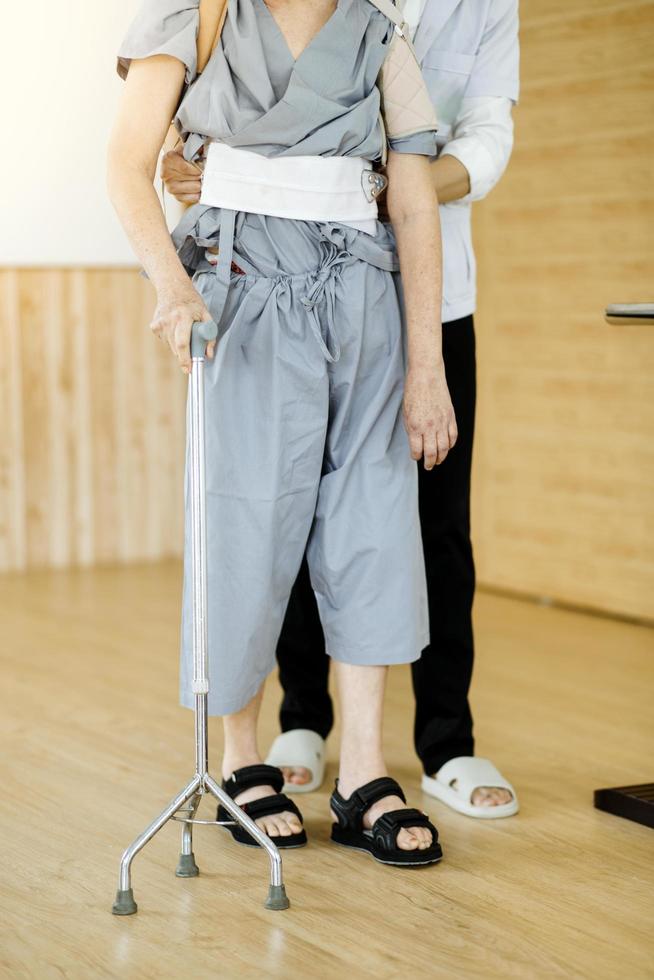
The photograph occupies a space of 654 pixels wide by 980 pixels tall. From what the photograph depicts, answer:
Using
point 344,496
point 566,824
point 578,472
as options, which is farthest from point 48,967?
point 578,472

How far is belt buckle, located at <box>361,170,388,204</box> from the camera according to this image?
1821 millimetres

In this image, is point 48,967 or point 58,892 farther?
point 58,892

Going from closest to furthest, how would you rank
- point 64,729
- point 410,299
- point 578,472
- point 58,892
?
point 58,892 < point 410,299 < point 64,729 < point 578,472

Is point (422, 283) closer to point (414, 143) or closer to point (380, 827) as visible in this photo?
point (414, 143)

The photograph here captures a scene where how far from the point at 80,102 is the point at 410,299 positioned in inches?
103

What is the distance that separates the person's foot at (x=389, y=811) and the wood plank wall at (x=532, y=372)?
5.66ft

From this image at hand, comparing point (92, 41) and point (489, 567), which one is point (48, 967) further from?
point (92, 41)

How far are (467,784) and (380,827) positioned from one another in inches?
10.5

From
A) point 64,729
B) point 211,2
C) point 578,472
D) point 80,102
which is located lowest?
point 64,729

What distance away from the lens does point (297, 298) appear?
1.80 meters

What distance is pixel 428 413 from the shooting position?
183cm

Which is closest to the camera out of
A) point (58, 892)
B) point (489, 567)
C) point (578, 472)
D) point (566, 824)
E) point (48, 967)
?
point (48, 967)

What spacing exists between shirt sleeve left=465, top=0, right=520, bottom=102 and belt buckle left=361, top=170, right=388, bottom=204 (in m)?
0.37

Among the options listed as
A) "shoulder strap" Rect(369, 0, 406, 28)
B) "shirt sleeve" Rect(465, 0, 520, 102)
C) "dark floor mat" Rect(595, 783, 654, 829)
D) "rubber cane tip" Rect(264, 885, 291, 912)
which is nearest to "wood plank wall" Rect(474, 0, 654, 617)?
"shirt sleeve" Rect(465, 0, 520, 102)
